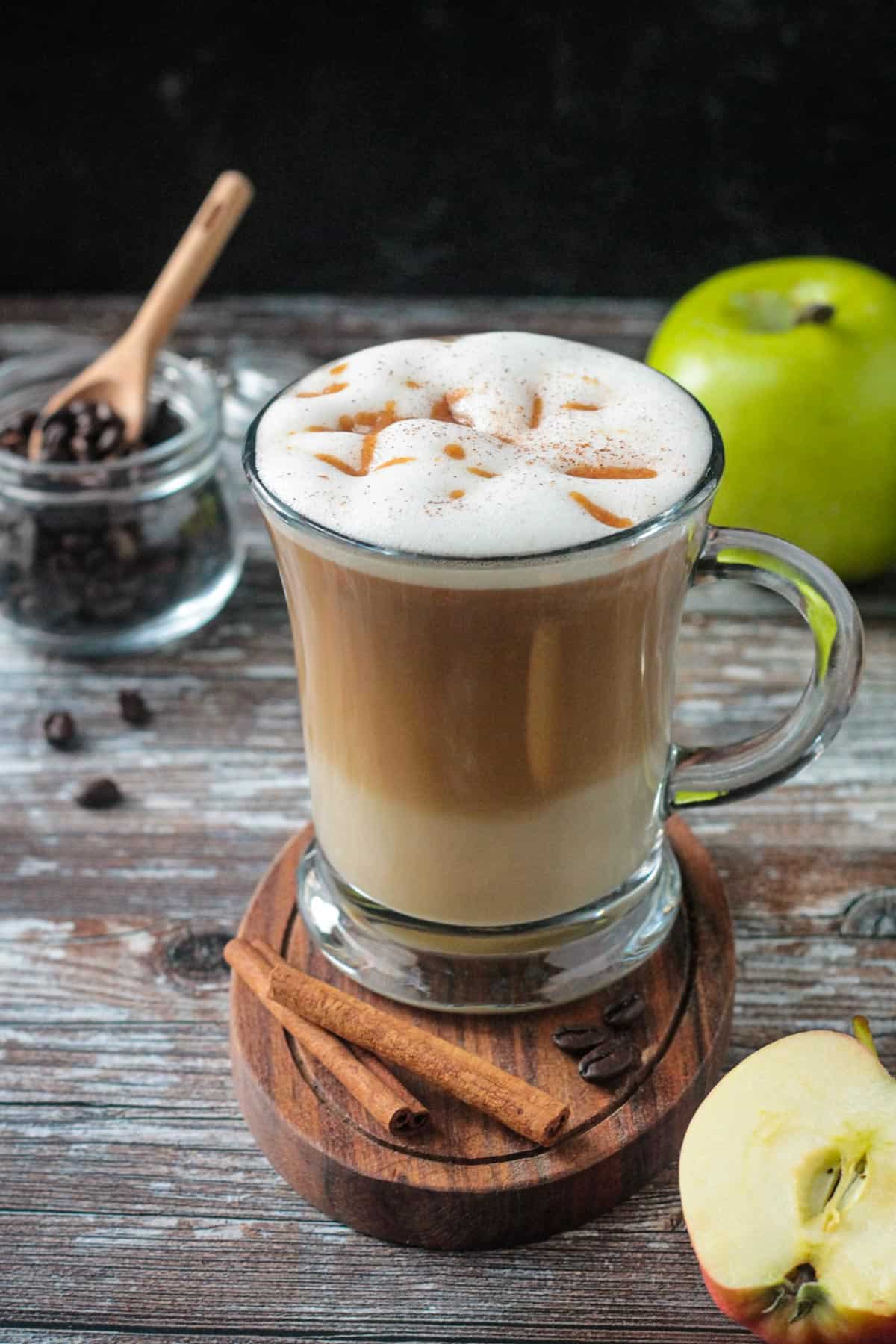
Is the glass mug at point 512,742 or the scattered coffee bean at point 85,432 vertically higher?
the glass mug at point 512,742

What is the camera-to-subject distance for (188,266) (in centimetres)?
163

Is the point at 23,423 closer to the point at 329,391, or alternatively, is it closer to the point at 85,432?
the point at 85,432

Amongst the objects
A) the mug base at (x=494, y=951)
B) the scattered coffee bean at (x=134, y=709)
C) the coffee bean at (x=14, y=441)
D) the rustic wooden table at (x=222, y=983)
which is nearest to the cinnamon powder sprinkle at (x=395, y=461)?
the mug base at (x=494, y=951)

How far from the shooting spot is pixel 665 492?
837 mm

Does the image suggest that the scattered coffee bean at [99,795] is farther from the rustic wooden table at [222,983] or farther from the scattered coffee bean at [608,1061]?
the scattered coffee bean at [608,1061]

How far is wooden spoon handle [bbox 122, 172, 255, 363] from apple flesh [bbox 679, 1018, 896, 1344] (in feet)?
3.77

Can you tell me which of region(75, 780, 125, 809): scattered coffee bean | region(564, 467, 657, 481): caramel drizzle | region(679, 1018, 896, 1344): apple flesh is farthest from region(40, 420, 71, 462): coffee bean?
region(679, 1018, 896, 1344): apple flesh

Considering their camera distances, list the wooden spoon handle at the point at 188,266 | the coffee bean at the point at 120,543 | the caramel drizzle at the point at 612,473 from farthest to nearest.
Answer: the wooden spoon handle at the point at 188,266, the coffee bean at the point at 120,543, the caramel drizzle at the point at 612,473

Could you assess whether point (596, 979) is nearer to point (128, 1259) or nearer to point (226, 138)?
point (128, 1259)

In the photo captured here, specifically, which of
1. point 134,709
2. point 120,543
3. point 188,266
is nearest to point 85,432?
point 120,543

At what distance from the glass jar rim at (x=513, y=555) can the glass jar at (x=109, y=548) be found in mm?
676

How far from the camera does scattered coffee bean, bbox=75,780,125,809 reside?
1.29 m

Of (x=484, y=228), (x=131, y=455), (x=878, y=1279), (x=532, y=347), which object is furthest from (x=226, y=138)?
(x=878, y=1279)

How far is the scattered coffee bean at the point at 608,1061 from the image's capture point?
3.05 ft
